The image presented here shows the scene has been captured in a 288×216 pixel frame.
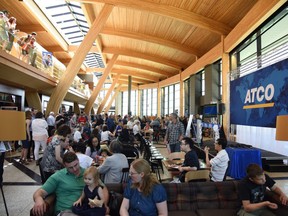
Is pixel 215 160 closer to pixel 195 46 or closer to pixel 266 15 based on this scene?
pixel 266 15

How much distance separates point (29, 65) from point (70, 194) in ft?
24.5

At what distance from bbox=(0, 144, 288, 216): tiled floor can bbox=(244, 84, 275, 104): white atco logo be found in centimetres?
189

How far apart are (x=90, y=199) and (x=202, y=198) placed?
4.42 feet

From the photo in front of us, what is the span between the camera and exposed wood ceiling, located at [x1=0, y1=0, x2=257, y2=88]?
9.55m

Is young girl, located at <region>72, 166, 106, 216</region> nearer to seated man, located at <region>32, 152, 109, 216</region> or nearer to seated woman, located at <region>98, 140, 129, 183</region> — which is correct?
seated man, located at <region>32, 152, 109, 216</region>

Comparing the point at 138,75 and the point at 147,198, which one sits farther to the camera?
the point at 138,75

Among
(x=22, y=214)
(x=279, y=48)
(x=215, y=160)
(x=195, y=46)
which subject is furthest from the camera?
(x=195, y=46)

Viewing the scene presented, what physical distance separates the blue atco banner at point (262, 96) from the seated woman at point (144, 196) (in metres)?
3.80

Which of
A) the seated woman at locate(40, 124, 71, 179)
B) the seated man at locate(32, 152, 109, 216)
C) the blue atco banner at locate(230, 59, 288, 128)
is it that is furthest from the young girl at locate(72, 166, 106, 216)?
the blue atco banner at locate(230, 59, 288, 128)

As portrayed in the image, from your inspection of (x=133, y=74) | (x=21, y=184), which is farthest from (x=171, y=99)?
(x=21, y=184)

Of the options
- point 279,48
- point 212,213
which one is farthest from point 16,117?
Answer: point 279,48

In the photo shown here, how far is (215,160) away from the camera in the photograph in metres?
3.96

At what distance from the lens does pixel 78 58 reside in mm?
11617

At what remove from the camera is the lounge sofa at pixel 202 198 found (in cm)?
289
